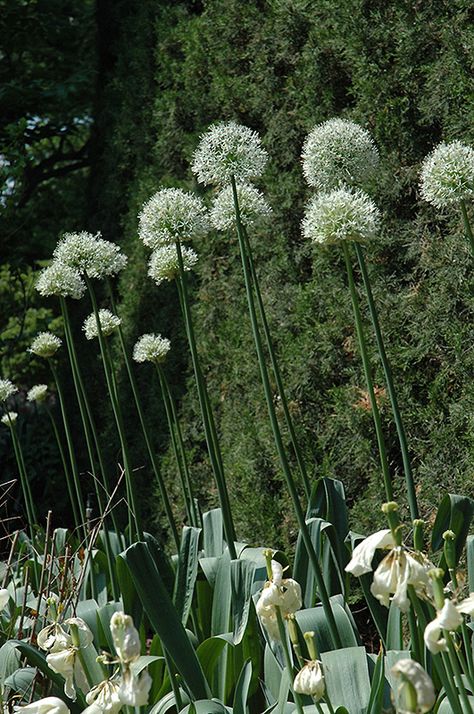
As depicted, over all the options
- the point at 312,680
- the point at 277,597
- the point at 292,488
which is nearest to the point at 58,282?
the point at 292,488

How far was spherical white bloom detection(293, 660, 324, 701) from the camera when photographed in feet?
3.60

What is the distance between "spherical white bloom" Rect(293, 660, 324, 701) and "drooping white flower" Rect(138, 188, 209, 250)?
4.26 feet

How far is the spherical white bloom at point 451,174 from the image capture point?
199 cm

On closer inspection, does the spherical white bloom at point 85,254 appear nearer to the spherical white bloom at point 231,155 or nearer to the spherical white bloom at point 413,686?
the spherical white bloom at point 231,155

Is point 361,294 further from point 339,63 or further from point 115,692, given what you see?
point 115,692

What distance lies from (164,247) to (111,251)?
168 millimetres

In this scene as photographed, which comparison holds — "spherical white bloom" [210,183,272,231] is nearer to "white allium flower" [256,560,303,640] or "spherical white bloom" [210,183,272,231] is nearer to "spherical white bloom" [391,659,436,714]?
"white allium flower" [256,560,303,640]

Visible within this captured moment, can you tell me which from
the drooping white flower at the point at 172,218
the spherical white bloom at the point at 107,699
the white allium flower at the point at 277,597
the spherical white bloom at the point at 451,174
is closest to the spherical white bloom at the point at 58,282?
the drooping white flower at the point at 172,218

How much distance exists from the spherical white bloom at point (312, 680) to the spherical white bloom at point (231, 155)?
122 centimetres

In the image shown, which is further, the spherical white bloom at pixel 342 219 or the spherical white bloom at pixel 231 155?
the spherical white bloom at pixel 231 155

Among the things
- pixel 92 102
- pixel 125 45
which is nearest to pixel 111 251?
pixel 125 45

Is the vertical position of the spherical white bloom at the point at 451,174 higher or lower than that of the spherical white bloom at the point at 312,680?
higher

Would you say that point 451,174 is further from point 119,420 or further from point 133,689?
point 133,689

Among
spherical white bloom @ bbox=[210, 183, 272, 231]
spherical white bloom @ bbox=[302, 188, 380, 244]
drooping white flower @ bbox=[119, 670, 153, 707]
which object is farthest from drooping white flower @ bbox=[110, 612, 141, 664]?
spherical white bloom @ bbox=[210, 183, 272, 231]
